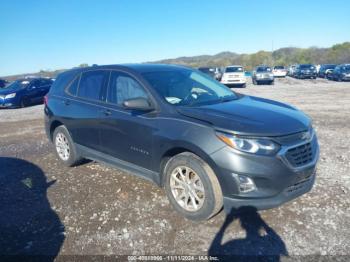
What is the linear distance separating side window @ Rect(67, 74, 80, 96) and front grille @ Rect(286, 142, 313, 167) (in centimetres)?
380

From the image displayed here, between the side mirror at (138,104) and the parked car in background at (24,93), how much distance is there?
1468 centimetres

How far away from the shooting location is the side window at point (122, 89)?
4215mm

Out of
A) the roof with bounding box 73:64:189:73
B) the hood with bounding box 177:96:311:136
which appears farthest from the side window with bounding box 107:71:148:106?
the hood with bounding box 177:96:311:136

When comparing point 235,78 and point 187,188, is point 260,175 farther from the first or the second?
point 235,78

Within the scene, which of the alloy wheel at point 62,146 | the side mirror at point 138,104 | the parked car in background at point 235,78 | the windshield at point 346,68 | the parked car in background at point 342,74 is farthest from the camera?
the windshield at point 346,68

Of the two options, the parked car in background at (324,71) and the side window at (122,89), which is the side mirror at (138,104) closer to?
the side window at (122,89)

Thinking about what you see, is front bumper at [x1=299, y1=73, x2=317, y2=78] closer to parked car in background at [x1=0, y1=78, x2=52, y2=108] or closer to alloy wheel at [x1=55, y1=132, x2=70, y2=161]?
parked car in background at [x1=0, y1=78, x2=52, y2=108]

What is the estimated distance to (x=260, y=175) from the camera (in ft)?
10.3

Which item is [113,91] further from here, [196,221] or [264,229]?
[264,229]

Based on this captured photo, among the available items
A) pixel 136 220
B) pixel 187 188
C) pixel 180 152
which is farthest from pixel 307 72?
pixel 136 220

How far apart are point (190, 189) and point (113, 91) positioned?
1.96 metres

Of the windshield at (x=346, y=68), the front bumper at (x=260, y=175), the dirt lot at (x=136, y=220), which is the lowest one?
the dirt lot at (x=136, y=220)

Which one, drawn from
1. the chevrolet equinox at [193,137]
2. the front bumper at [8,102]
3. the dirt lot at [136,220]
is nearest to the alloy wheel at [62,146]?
the dirt lot at [136,220]

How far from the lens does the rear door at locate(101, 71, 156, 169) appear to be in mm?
3986
